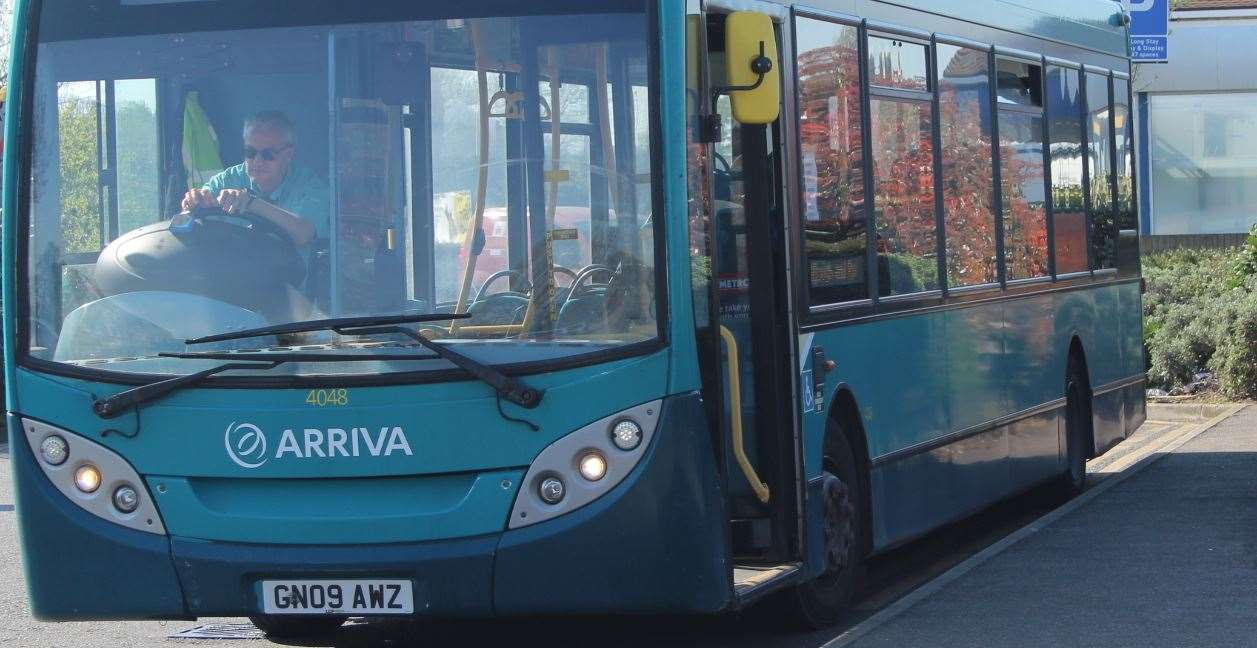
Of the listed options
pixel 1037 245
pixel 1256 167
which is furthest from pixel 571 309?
pixel 1256 167

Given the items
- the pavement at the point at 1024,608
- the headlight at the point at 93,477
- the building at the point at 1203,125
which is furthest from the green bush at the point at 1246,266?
the headlight at the point at 93,477

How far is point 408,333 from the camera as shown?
653 centimetres

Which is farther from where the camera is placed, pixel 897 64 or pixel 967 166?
pixel 967 166

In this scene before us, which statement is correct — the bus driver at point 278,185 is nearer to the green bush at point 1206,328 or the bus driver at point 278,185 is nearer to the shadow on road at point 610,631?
the shadow on road at point 610,631

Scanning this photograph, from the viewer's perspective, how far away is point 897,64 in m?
9.25

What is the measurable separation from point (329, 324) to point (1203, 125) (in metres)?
30.7

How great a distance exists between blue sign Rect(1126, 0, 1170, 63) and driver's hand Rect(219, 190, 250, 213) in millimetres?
14811

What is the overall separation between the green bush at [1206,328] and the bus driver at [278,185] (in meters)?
14.0

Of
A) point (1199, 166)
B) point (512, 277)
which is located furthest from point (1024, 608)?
point (1199, 166)

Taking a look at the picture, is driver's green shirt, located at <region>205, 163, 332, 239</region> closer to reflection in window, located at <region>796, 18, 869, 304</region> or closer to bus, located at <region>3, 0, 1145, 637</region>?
bus, located at <region>3, 0, 1145, 637</region>

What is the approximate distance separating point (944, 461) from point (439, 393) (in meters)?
3.87

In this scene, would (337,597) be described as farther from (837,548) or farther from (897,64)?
(897,64)

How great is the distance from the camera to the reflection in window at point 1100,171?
12.9m

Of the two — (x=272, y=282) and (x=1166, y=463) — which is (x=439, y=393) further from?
(x=1166, y=463)
